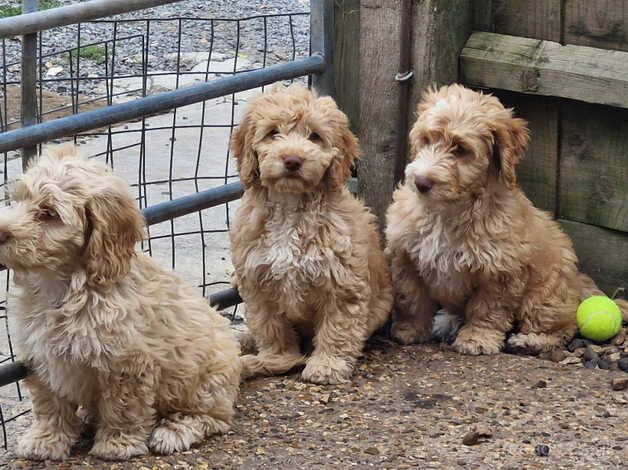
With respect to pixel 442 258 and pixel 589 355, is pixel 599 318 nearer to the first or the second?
pixel 589 355

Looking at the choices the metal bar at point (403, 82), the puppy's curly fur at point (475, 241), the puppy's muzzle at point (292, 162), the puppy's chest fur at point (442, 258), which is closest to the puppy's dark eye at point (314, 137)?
the puppy's muzzle at point (292, 162)

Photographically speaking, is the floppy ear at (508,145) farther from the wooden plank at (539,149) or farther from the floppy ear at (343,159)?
the floppy ear at (343,159)

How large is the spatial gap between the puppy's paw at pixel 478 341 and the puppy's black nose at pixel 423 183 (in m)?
0.92

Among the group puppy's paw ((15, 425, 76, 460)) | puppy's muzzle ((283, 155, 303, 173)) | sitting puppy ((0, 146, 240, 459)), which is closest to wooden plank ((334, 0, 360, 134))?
puppy's muzzle ((283, 155, 303, 173))

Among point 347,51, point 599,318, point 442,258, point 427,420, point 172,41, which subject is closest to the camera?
point 427,420

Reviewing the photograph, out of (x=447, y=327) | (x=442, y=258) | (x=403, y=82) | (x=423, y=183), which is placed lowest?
(x=447, y=327)

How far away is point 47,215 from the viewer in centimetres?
472

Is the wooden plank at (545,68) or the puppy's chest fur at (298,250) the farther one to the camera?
the wooden plank at (545,68)

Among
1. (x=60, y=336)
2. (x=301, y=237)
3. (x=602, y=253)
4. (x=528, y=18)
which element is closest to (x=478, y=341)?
(x=602, y=253)

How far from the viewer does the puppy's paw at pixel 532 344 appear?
6434 mm

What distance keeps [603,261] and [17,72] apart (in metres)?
6.76

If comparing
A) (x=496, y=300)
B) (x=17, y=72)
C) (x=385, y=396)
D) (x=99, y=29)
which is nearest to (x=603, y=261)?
(x=496, y=300)

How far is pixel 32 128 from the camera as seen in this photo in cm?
524

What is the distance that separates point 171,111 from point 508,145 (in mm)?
5299
